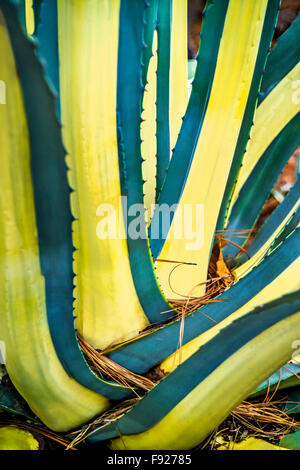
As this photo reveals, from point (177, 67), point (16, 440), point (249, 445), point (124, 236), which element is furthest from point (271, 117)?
point (16, 440)

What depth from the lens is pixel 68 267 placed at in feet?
1.63

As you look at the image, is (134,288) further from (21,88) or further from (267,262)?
(21,88)

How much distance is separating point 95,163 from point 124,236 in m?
0.12

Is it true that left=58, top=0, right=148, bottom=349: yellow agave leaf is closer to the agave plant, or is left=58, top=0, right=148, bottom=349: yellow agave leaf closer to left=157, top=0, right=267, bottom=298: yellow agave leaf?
the agave plant

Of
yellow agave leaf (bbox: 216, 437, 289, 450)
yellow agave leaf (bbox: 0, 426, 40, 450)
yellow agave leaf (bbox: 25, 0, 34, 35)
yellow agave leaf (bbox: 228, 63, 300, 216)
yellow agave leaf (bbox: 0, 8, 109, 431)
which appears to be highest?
yellow agave leaf (bbox: 25, 0, 34, 35)

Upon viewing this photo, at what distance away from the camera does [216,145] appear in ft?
2.38

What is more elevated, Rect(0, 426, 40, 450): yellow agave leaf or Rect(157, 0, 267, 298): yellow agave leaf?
Rect(157, 0, 267, 298): yellow agave leaf

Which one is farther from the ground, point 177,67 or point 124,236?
point 177,67

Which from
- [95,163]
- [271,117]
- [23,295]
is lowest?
[23,295]

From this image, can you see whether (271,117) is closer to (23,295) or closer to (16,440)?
(23,295)

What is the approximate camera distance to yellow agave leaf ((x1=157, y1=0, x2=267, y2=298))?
0.68 metres

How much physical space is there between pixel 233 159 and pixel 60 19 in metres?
0.41

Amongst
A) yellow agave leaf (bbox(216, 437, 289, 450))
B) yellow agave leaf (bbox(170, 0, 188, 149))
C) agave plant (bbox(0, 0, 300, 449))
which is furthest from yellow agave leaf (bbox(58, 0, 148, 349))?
yellow agave leaf (bbox(170, 0, 188, 149))

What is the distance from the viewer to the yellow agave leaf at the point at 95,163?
1.62 ft
